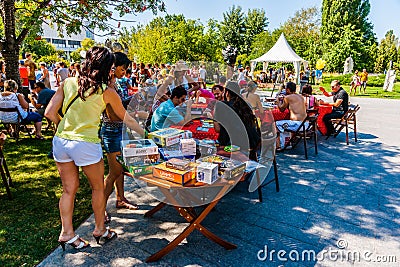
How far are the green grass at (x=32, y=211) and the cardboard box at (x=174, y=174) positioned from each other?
1.33 m

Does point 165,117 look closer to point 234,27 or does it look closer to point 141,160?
point 141,160

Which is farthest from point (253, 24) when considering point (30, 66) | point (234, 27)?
point (30, 66)

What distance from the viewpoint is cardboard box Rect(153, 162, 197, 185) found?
218cm

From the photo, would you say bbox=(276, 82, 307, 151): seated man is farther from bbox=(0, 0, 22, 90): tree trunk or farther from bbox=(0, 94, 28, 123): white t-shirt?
bbox=(0, 0, 22, 90): tree trunk

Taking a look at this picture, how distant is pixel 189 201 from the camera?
288 centimetres

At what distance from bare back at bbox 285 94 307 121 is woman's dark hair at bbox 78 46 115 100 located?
4113 mm

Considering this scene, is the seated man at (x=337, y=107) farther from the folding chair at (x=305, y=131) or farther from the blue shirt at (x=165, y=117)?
the blue shirt at (x=165, y=117)

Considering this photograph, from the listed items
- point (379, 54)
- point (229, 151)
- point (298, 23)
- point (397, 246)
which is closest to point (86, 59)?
point (229, 151)

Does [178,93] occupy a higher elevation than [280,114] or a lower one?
higher

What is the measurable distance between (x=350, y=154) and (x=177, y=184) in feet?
15.2

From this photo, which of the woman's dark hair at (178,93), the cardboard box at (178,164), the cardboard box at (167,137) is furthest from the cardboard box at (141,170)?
the woman's dark hair at (178,93)

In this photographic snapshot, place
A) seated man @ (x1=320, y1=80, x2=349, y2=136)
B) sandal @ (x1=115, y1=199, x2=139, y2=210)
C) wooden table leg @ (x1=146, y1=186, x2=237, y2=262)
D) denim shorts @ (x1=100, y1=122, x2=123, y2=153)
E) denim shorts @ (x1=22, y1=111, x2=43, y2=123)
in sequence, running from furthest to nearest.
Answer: seated man @ (x1=320, y1=80, x2=349, y2=136) → denim shorts @ (x1=22, y1=111, x2=43, y2=123) → sandal @ (x1=115, y1=199, x2=139, y2=210) → denim shorts @ (x1=100, y1=122, x2=123, y2=153) → wooden table leg @ (x1=146, y1=186, x2=237, y2=262)

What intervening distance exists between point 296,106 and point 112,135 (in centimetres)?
389

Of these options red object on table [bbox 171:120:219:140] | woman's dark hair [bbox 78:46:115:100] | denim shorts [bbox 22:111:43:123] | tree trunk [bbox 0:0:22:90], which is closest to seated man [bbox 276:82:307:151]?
red object on table [bbox 171:120:219:140]
